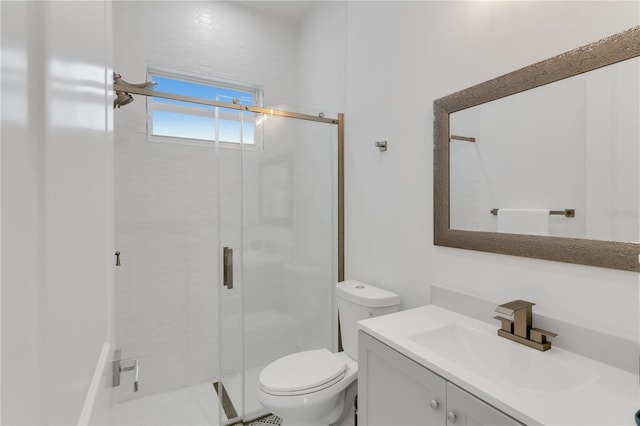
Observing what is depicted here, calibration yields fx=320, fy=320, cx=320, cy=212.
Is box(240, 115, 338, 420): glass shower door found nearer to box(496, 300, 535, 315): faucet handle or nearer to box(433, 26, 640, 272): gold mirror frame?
box(433, 26, 640, 272): gold mirror frame

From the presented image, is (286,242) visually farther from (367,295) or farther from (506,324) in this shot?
(506,324)

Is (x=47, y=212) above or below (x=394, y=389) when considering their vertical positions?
above

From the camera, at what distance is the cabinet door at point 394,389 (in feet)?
3.32

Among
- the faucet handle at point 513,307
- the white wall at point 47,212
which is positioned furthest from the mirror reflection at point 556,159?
the white wall at point 47,212

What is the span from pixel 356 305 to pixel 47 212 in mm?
1684

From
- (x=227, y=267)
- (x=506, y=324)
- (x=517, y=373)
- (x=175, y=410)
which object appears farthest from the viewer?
(x=175, y=410)

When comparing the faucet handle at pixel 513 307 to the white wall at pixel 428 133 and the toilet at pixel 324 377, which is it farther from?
the toilet at pixel 324 377

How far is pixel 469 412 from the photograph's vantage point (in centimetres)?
90

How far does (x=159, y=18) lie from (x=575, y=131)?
2676 millimetres

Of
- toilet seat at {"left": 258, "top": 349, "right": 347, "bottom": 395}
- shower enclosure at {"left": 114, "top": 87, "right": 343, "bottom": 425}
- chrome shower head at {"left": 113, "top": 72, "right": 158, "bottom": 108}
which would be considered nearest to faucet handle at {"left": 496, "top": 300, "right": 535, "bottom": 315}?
toilet seat at {"left": 258, "top": 349, "right": 347, "bottom": 395}

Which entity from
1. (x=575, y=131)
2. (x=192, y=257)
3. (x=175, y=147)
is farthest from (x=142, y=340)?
(x=575, y=131)

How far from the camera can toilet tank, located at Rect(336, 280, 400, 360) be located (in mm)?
1784

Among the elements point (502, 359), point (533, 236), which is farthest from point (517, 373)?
point (533, 236)

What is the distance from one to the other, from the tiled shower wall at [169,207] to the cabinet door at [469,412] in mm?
1584
